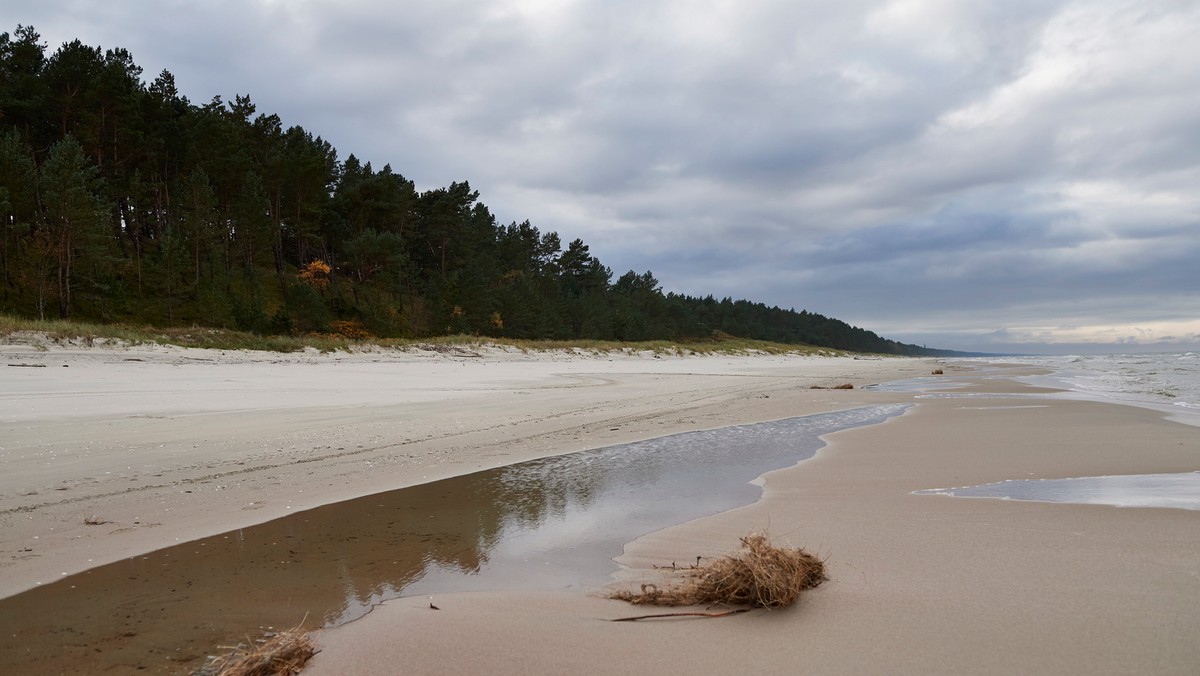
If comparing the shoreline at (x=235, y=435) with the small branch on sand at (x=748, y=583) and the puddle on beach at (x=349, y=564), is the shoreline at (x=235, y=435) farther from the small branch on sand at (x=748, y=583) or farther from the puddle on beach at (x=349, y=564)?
the small branch on sand at (x=748, y=583)

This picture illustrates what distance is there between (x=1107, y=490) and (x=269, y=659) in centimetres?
603

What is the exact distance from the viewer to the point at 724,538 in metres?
4.02

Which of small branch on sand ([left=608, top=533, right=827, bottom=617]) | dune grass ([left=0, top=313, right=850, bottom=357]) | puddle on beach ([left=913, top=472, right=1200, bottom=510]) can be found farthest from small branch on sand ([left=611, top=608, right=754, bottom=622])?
dune grass ([left=0, top=313, right=850, bottom=357])

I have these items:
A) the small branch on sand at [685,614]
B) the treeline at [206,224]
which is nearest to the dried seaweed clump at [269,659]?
the small branch on sand at [685,614]

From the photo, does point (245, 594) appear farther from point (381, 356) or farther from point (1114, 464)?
point (381, 356)

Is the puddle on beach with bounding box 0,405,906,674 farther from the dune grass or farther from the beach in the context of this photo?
the dune grass

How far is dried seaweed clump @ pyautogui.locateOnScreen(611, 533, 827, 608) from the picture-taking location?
2.72 m

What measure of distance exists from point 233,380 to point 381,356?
1357cm

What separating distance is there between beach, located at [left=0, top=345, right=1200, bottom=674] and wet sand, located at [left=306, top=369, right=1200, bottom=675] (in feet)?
0.04

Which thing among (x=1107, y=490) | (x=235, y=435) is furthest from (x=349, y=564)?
(x=1107, y=490)

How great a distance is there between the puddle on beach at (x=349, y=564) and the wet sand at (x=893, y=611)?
0.31 m

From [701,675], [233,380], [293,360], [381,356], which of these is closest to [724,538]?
[701,675]

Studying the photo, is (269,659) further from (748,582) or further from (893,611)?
(893,611)

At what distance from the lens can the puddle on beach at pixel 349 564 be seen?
267 centimetres
